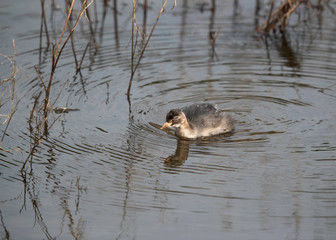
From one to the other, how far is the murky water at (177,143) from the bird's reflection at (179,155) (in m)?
0.03

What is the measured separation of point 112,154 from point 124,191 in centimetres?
108

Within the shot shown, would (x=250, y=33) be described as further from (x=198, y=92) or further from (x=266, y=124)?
(x=266, y=124)

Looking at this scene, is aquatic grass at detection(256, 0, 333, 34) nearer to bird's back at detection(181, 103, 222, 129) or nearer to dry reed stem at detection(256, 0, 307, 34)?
dry reed stem at detection(256, 0, 307, 34)

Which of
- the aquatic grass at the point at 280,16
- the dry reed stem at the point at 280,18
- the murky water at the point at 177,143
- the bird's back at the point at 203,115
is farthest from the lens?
the dry reed stem at the point at 280,18

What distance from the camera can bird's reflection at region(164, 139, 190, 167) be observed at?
752 cm

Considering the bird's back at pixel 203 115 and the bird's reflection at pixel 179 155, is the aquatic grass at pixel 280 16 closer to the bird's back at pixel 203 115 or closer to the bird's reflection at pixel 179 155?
the bird's back at pixel 203 115

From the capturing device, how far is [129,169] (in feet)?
24.0

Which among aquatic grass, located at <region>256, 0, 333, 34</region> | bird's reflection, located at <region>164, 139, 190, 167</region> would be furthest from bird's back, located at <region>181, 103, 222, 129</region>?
aquatic grass, located at <region>256, 0, 333, 34</region>

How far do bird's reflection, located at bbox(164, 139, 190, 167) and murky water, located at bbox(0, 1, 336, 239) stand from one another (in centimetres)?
3

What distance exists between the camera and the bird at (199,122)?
27.3ft

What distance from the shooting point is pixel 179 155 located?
7.85m

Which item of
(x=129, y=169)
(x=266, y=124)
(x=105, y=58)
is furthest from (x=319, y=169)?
(x=105, y=58)

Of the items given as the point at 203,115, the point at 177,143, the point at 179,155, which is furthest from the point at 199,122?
the point at 179,155

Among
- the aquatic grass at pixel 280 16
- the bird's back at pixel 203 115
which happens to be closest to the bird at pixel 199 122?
the bird's back at pixel 203 115
